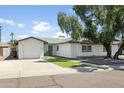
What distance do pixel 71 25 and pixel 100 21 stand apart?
3759mm

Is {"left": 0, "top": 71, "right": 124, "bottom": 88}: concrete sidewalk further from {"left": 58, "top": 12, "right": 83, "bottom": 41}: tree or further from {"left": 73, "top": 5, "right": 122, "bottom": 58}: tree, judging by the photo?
{"left": 58, "top": 12, "right": 83, "bottom": 41}: tree

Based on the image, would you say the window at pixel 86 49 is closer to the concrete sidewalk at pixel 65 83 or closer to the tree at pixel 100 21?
the tree at pixel 100 21

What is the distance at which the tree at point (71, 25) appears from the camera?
93.4 ft

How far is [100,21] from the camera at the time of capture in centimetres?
2695

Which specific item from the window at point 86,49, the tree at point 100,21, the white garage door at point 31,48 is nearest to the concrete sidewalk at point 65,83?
the tree at point 100,21

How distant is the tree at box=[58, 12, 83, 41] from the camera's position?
2845 cm

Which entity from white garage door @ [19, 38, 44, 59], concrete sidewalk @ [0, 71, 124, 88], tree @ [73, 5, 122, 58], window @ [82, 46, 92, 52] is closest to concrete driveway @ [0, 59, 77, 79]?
concrete sidewalk @ [0, 71, 124, 88]

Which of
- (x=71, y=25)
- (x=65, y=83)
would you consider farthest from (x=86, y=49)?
(x=65, y=83)

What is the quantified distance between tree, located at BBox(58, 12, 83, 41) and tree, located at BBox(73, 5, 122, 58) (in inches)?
31.7

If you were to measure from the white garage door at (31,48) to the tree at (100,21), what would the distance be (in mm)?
7713

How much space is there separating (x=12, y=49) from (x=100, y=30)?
19.5 meters

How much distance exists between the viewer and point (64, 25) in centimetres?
2881
